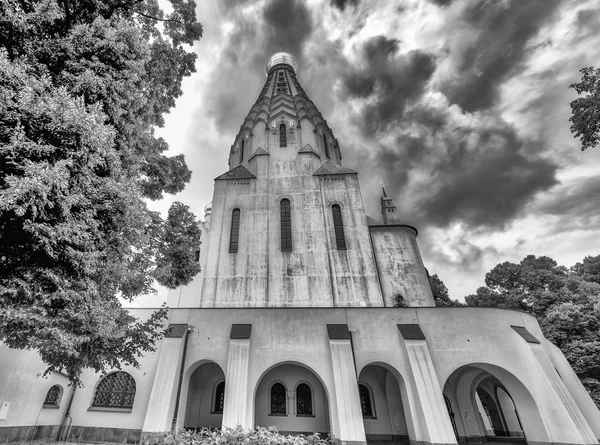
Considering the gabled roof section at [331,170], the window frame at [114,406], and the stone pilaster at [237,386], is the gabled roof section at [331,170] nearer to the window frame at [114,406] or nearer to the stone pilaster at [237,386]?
the stone pilaster at [237,386]

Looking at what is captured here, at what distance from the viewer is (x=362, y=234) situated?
56.9 ft

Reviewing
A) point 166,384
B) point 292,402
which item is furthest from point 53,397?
point 292,402

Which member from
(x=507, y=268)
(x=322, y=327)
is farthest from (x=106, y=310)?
(x=507, y=268)

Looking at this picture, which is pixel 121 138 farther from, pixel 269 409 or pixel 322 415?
pixel 322 415

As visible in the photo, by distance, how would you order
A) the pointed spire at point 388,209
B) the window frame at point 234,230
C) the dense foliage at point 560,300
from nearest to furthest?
the window frame at point 234,230, the dense foliage at point 560,300, the pointed spire at point 388,209

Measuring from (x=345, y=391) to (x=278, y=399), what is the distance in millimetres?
3929

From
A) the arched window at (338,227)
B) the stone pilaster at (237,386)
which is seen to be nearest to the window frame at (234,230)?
the arched window at (338,227)

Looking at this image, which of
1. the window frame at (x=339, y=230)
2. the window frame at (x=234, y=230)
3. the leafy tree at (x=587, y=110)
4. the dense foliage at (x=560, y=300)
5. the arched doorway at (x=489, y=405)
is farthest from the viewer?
the dense foliage at (x=560, y=300)

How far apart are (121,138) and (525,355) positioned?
15.2 m

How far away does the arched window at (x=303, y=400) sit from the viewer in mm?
12117

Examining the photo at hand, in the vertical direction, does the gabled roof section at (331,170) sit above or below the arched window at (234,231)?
above

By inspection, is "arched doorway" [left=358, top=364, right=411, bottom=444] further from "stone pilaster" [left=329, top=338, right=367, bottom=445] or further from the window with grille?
the window with grille

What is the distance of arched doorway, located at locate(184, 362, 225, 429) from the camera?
478 inches

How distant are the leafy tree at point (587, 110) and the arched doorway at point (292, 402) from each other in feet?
42.0
